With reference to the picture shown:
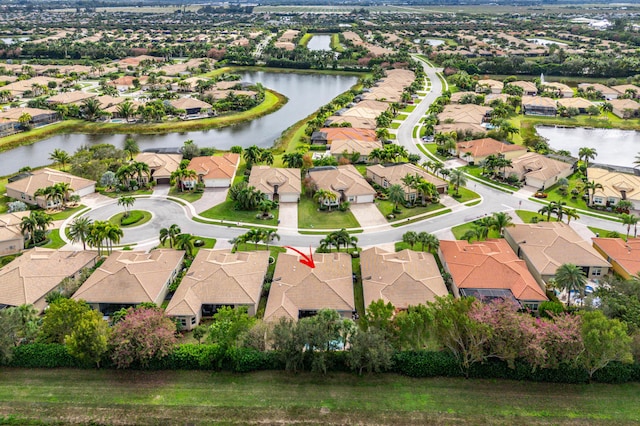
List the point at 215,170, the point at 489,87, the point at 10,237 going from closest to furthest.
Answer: the point at 10,237 → the point at 215,170 → the point at 489,87

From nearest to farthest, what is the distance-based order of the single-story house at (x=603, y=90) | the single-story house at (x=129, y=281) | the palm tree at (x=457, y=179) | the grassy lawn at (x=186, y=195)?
the single-story house at (x=129, y=281) < the palm tree at (x=457, y=179) < the grassy lawn at (x=186, y=195) < the single-story house at (x=603, y=90)

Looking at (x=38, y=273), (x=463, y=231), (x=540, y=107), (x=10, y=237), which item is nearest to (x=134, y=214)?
(x=10, y=237)

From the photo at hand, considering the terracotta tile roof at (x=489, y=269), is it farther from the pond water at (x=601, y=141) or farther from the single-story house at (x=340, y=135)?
the pond water at (x=601, y=141)

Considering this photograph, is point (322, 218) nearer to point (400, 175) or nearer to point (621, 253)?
point (400, 175)

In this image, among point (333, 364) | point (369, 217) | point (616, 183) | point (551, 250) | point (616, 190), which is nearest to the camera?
point (333, 364)

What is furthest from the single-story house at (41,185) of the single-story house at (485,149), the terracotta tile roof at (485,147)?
the terracotta tile roof at (485,147)

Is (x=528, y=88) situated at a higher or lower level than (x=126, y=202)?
higher

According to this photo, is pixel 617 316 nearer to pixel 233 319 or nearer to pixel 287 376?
pixel 287 376

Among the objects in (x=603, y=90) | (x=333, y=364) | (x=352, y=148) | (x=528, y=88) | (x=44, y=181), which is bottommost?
(x=333, y=364)
